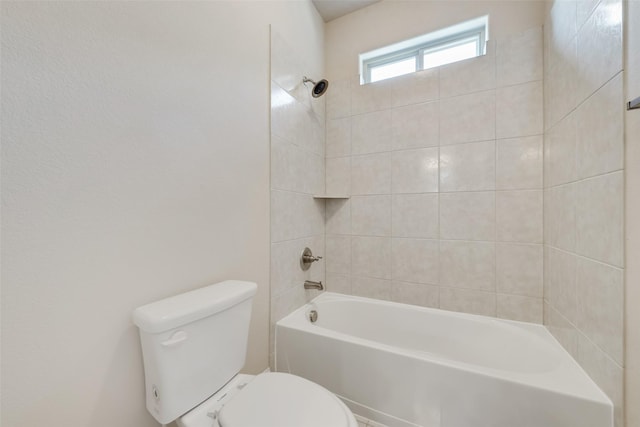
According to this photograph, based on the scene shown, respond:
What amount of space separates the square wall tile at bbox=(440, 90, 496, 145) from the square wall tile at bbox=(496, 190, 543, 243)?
410 mm

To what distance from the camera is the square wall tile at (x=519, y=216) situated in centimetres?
151

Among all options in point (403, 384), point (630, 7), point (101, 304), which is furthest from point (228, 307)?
point (630, 7)

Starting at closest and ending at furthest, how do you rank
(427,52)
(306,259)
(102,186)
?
(102,186) < (306,259) < (427,52)

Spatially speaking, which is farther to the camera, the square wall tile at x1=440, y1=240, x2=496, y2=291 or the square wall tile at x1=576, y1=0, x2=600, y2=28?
the square wall tile at x1=440, y1=240, x2=496, y2=291

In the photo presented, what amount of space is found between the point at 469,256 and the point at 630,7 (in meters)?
1.29

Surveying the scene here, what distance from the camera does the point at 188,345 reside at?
85cm

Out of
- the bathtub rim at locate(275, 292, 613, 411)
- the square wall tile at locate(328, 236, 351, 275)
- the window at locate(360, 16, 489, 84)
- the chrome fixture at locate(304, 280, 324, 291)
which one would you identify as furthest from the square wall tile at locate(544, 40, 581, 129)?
the chrome fixture at locate(304, 280, 324, 291)

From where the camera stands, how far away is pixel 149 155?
0.88m

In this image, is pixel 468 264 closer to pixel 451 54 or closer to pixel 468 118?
pixel 468 118

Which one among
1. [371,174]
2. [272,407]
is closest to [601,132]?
[371,174]

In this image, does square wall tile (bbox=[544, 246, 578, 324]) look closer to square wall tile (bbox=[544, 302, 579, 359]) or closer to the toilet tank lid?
square wall tile (bbox=[544, 302, 579, 359])

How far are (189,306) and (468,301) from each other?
5.55 ft

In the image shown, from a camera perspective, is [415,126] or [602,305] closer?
[602,305]

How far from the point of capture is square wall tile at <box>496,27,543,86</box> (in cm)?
151
